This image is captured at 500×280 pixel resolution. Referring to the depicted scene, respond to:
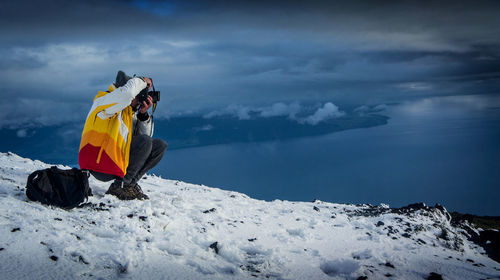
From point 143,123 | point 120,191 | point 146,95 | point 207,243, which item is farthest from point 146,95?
point 207,243

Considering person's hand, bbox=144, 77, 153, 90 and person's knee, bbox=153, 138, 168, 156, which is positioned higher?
person's hand, bbox=144, 77, 153, 90

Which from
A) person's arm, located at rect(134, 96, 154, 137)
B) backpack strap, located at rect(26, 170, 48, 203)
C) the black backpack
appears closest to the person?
person's arm, located at rect(134, 96, 154, 137)

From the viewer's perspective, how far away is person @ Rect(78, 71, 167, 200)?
14.4 feet

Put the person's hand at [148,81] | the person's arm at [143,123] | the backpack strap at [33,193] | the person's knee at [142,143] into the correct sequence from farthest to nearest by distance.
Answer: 1. the person's arm at [143,123]
2. the person's knee at [142,143]
3. the person's hand at [148,81]
4. the backpack strap at [33,193]

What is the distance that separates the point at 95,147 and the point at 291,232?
3177 mm

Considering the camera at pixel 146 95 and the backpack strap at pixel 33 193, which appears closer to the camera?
the backpack strap at pixel 33 193

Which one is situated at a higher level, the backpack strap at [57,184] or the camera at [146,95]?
the camera at [146,95]

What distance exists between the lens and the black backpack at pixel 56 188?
13.9 feet

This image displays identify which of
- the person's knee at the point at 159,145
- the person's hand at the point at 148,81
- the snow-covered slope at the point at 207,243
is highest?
the person's hand at the point at 148,81

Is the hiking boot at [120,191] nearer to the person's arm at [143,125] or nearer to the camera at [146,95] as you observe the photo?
the person's arm at [143,125]

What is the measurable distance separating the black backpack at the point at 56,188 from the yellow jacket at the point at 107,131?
315 mm

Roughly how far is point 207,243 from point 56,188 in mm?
2109

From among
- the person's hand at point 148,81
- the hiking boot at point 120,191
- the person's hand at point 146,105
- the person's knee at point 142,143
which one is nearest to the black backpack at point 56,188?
the hiking boot at point 120,191

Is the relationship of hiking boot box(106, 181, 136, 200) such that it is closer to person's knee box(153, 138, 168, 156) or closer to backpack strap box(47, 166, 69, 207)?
A: person's knee box(153, 138, 168, 156)
